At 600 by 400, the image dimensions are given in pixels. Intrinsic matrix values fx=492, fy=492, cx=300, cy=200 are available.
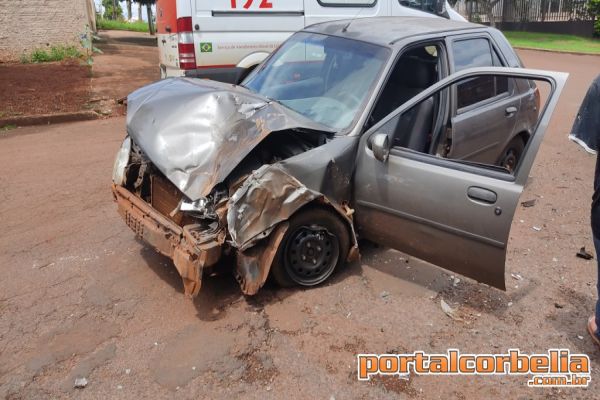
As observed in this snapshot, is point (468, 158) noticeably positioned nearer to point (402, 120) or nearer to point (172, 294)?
point (402, 120)

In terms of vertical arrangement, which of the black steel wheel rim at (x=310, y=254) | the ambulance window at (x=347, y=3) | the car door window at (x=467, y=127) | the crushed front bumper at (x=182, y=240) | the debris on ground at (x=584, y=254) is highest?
the ambulance window at (x=347, y=3)

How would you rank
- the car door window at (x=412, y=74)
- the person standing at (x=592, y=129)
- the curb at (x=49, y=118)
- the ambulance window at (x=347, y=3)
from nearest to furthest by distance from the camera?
1. the person standing at (x=592, y=129)
2. the car door window at (x=412, y=74)
3. the ambulance window at (x=347, y=3)
4. the curb at (x=49, y=118)

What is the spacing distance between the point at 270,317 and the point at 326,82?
6.56 ft

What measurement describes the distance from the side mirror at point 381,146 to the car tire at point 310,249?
53cm

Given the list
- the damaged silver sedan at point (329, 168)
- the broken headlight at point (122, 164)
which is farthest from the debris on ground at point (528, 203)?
the broken headlight at point (122, 164)

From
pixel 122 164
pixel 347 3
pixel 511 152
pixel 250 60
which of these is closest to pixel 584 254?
pixel 511 152

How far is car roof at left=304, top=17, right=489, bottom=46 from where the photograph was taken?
414 cm

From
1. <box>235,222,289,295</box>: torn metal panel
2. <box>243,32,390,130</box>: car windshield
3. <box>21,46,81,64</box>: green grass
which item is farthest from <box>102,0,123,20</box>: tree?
<box>235,222,289,295</box>: torn metal panel

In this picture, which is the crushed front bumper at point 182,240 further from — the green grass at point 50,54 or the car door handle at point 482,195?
the green grass at point 50,54

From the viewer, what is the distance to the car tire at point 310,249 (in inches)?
134

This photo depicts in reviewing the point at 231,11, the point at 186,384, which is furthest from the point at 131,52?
the point at 186,384

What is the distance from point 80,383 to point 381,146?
234 centimetres

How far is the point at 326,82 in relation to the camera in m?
4.14

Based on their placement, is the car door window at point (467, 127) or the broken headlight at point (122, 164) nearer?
the car door window at point (467, 127)
